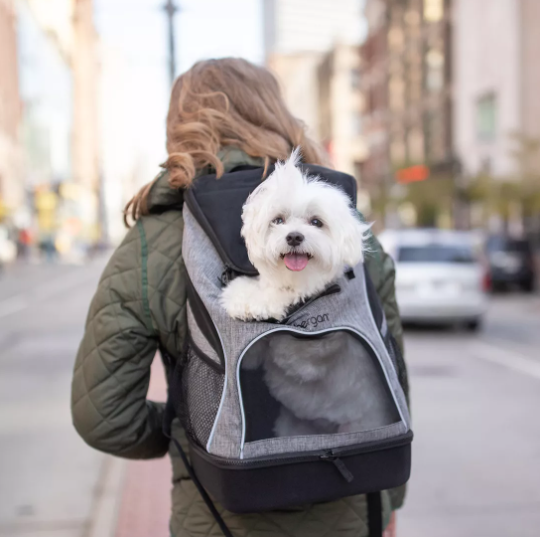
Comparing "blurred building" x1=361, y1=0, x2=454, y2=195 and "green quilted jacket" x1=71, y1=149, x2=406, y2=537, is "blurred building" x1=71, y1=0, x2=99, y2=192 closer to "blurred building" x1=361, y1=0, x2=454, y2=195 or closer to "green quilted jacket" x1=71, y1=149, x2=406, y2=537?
"blurred building" x1=361, y1=0, x2=454, y2=195

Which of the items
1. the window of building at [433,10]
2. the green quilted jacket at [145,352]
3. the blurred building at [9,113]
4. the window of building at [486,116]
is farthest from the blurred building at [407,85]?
the green quilted jacket at [145,352]

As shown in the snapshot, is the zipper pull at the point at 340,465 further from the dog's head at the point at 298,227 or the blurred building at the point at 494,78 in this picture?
the blurred building at the point at 494,78

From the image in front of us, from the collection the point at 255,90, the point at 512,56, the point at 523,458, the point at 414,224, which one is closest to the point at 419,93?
the point at 414,224

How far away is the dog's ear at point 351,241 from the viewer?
5.52 feet

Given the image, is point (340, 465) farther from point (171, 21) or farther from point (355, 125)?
point (355, 125)

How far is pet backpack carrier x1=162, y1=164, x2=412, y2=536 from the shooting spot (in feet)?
5.30

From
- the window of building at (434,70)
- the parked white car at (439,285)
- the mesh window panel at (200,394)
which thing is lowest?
the parked white car at (439,285)

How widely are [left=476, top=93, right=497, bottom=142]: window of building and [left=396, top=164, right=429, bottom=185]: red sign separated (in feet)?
17.0

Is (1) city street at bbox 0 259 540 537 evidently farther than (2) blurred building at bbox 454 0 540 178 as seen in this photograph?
No

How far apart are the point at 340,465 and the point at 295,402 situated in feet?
0.55

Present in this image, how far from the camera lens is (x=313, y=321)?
1.66 metres

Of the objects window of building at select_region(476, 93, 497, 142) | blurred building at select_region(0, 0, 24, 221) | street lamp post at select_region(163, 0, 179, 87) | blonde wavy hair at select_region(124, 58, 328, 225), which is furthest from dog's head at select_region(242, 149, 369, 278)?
blurred building at select_region(0, 0, 24, 221)

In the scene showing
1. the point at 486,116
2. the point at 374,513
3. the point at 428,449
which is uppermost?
the point at 486,116

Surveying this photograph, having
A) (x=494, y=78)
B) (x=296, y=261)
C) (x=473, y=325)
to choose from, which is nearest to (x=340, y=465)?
(x=296, y=261)
